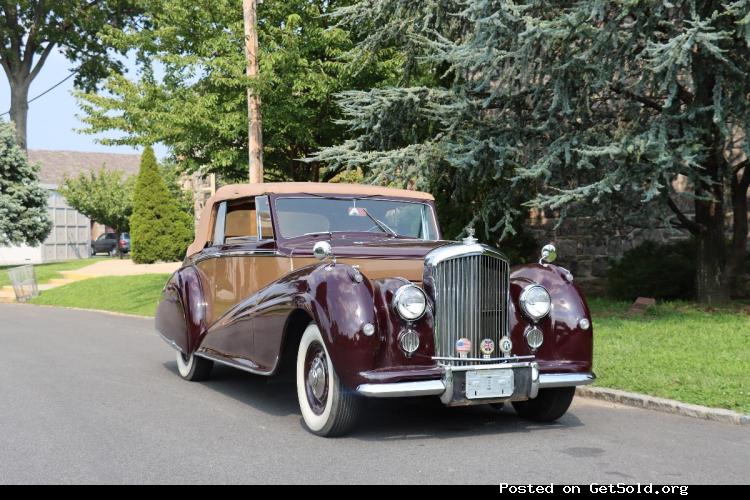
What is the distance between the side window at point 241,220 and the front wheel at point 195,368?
1.32 meters

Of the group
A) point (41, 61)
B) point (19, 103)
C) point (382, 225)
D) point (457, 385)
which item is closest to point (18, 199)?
point (19, 103)

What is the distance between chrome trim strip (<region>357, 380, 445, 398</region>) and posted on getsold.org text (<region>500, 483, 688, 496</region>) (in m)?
1.10

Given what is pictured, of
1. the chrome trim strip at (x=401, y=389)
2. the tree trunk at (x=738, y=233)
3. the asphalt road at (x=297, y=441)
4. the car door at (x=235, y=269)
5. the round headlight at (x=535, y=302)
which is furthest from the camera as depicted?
the tree trunk at (x=738, y=233)

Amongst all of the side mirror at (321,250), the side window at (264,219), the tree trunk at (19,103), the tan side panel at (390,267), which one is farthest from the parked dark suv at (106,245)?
the side mirror at (321,250)

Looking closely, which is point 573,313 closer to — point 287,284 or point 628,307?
point 287,284

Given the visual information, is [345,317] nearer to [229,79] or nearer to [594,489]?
[594,489]

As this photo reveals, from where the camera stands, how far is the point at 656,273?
14.8 metres

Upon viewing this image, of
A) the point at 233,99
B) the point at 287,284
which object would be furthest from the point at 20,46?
the point at 287,284

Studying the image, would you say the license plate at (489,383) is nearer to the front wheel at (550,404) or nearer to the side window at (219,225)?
the front wheel at (550,404)

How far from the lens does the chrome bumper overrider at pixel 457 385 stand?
18.6ft

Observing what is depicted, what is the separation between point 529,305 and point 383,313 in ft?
3.92

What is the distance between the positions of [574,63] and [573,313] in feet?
20.1

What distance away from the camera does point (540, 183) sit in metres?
15.2

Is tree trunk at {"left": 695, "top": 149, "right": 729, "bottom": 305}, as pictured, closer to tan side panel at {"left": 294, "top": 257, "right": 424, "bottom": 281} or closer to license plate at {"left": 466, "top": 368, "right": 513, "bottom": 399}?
tan side panel at {"left": 294, "top": 257, "right": 424, "bottom": 281}
